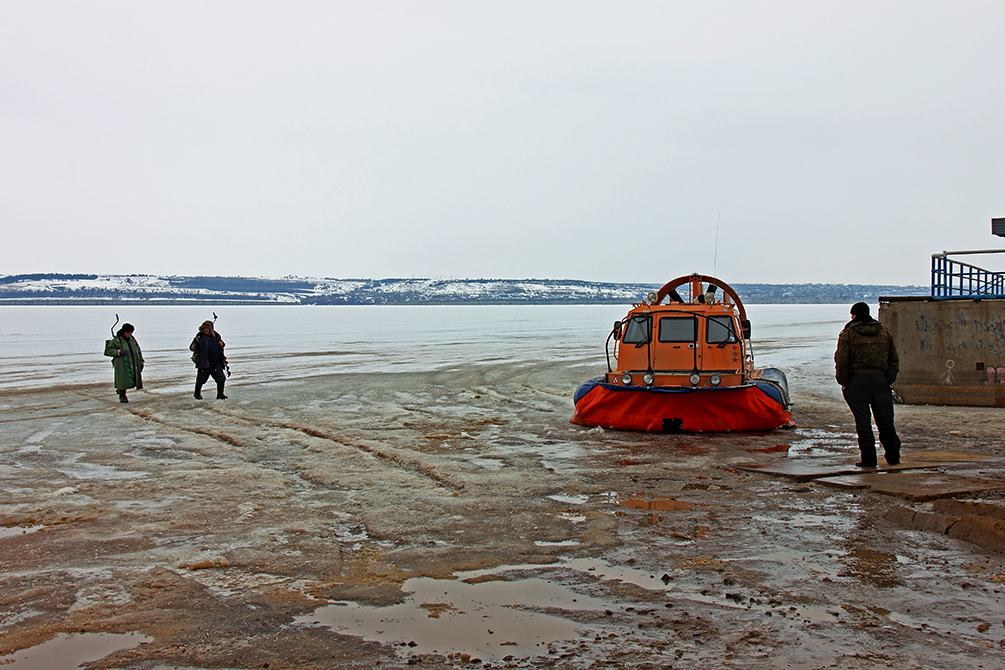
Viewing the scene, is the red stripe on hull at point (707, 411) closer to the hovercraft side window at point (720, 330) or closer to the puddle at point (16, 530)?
the hovercraft side window at point (720, 330)

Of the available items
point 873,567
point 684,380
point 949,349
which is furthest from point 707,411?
point 873,567

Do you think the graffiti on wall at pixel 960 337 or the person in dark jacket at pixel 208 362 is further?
the person in dark jacket at pixel 208 362

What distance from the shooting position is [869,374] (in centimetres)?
796

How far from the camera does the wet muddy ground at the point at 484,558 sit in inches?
146

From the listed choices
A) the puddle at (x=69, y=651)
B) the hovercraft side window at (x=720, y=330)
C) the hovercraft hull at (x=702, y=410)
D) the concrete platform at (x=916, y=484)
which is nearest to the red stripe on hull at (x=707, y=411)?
the hovercraft hull at (x=702, y=410)

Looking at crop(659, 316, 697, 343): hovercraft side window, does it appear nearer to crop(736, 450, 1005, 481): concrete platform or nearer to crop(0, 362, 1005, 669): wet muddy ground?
crop(0, 362, 1005, 669): wet muddy ground

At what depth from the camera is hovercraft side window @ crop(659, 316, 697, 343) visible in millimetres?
11328

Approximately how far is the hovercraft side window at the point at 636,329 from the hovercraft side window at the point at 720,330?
84cm

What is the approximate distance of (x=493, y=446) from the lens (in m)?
9.57

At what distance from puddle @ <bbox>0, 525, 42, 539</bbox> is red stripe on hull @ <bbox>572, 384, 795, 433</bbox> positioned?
6.90 metres

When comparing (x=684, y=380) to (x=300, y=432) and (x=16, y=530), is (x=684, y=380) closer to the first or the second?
(x=300, y=432)

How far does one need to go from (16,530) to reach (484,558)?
11.3ft

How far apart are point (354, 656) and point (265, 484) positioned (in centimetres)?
401

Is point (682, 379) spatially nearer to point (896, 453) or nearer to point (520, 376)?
point (896, 453)
